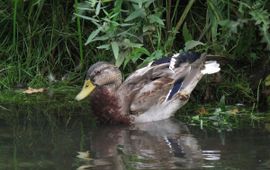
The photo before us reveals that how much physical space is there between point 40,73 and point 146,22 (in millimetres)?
1351

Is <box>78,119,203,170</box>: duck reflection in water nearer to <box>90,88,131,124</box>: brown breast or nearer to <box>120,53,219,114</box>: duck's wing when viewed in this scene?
<box>90,88,131,124</box>: brown breast

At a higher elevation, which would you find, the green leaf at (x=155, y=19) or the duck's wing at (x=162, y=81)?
the green leaf at (x=155, y=19)

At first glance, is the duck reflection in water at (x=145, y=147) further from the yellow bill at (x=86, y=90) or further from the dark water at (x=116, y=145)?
the yellow bill at (x=86, y=90)

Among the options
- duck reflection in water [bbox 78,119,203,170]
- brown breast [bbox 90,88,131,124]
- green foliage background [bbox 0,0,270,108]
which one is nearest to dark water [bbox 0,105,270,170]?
duck reflection in water [bbox 78,119,203,170]

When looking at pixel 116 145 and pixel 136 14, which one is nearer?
pixel 116 145

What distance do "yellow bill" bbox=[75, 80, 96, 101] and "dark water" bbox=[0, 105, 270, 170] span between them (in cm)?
18

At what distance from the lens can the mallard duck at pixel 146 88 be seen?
7133mm

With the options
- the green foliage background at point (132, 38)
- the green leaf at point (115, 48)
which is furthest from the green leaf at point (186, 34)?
the green leaf at point (115, 48)

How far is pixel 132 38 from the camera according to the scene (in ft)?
24.8

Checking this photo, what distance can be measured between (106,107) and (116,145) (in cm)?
89

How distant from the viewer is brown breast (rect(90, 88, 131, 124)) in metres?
7.07

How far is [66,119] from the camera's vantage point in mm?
7152

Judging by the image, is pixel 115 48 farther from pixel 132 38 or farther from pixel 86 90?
pixel 86 90

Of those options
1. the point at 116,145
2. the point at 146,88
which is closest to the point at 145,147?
the point at 116,145
